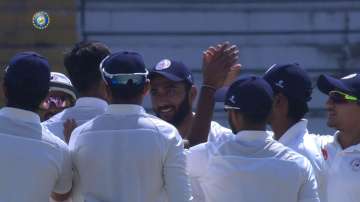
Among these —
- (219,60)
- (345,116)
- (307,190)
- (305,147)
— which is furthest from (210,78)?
(307,190)

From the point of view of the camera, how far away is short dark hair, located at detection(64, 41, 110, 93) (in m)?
3.87

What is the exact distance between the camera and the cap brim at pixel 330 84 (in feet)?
13.7

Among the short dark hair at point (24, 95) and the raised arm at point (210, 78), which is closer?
the short dark hair at point (24, 95)

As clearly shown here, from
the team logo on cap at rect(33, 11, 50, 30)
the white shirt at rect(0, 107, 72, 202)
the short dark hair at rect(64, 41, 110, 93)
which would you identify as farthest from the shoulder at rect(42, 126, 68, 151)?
the team logo on cap at rect(33, 11, 50, 30)

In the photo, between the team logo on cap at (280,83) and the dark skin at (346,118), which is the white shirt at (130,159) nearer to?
the team logo on cap at (280,83)

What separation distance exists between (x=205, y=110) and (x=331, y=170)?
54 centimetres

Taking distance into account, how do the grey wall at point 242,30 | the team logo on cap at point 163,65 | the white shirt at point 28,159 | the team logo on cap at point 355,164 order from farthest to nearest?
the grey wall at point 242,30, the team logo on cap at point 163,65, the team logo on cap at point 355,164, the white shirt at point 28,159

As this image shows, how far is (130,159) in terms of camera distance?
3498 mm

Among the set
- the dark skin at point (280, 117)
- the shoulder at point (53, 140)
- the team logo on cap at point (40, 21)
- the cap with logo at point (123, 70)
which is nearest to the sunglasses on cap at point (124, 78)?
the cap with logo at point (123, 70)

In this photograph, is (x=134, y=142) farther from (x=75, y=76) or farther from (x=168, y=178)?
(x=75, y=76)

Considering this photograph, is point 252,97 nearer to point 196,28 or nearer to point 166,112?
point 166,112

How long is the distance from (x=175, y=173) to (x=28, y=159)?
48 cm

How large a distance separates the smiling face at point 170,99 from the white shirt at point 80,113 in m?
0.40

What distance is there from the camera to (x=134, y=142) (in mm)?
3514
